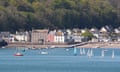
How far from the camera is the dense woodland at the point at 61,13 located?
148125mm

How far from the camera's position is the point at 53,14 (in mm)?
153000

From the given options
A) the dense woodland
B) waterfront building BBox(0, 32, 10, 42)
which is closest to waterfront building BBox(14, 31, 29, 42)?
waterfront building BBox(0, 32, 10, 42)

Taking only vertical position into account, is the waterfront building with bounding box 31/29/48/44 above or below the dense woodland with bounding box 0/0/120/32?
below

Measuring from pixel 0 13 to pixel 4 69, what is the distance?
69018mm

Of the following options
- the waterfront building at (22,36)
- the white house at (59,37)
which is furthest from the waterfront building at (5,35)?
the white house at (59,37)

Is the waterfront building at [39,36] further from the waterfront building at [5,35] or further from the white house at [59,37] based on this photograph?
the waterfront building at [5,35]

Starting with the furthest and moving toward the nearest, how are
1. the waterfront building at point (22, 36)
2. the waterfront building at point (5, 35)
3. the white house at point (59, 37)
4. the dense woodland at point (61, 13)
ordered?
the dense woodland at point (61, 13)
the waterfront building at point (22, 36)
the waterfront building at point (5, 35)
the white house at point (59, 37)

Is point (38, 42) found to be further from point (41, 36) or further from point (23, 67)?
point (23, 67)

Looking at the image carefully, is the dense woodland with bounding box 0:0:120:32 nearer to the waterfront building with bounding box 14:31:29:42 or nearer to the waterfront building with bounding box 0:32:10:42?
the waterfront building with bounding box 14:31:29:42

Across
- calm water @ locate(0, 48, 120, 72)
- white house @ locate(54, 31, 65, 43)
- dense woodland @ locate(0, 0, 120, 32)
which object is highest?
dense woodland @ locate(0, 0, 120, 32)

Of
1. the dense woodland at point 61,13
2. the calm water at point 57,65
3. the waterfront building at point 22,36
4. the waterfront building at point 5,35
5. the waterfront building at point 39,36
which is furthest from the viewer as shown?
the dense woodland at point 61,13

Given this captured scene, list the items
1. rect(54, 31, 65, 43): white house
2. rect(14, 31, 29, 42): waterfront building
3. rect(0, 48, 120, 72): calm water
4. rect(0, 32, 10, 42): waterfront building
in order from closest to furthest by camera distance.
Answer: rect(0, 48, 120, 72): calm water → rect(54, 31, 65, 43): white house → rect(0, 32, 10, 42): waterfront building → rect(14, 31, 29, 42): waterfront building

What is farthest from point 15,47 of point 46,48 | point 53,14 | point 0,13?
point 53,14

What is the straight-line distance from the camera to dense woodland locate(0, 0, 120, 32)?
14812cm
